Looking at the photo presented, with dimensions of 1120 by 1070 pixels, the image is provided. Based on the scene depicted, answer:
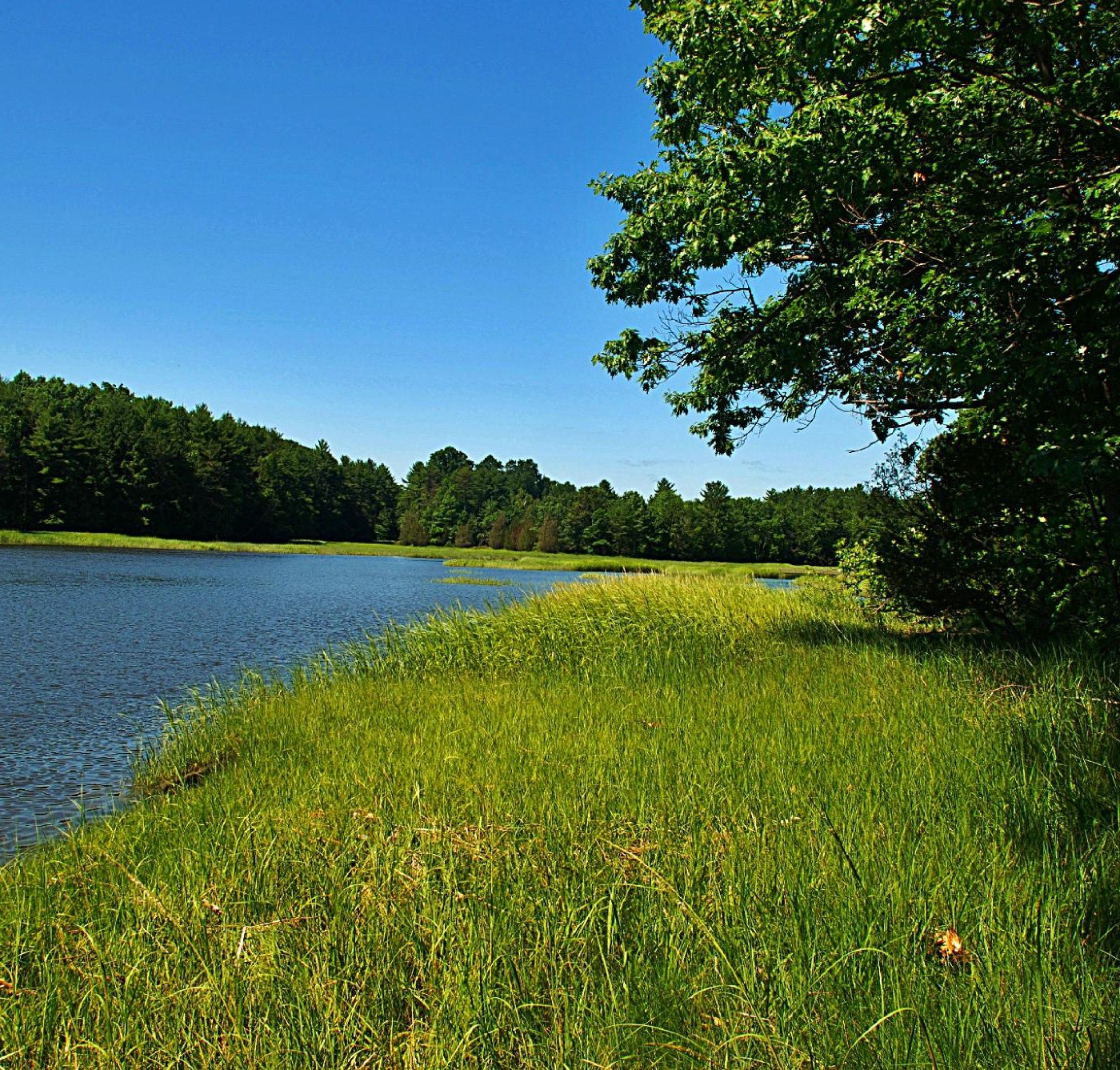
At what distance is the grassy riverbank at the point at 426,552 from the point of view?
59.2 metres

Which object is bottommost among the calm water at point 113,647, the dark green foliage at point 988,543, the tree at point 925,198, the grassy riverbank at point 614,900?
the calm water at point 113,647

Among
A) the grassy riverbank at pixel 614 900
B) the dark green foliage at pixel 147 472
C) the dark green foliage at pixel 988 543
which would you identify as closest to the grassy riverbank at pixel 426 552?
the dark green foliage at pixel 147 472

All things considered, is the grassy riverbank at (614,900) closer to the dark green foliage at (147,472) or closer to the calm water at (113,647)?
the calm water at (113,647)

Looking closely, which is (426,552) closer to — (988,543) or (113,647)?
(113,647)

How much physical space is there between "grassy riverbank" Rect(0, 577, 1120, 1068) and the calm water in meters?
2.55

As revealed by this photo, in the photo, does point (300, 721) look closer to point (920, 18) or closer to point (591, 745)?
point (591, 745)

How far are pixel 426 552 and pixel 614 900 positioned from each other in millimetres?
100938

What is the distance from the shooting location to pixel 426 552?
10212 cm

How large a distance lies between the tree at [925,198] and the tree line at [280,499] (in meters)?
48.8

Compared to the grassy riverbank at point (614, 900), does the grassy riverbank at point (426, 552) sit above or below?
below

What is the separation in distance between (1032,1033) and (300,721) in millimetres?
6681

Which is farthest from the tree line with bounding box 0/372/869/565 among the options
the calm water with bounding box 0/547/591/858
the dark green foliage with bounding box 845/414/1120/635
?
the dark green foliage with bounding box 845/414/1120/635

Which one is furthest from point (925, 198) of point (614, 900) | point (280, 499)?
point (280, 499)

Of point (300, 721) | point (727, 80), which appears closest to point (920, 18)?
point (727, 80)
